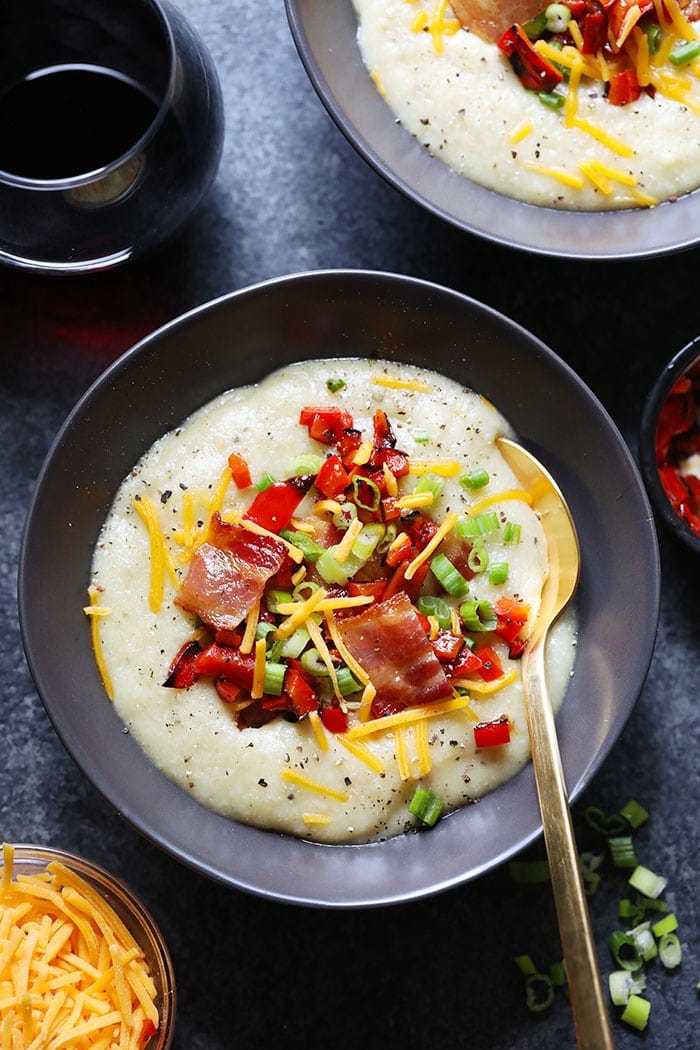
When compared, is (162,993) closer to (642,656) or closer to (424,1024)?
(424,1024)

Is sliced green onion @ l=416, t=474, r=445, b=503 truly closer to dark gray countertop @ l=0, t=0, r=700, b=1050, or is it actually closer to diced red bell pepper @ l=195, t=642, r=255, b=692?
diced red bell pepper @ l=195, t=642, r=255, b=692

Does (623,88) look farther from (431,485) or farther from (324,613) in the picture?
(324,613)

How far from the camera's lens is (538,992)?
111 inches

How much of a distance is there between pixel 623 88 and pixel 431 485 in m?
1.06

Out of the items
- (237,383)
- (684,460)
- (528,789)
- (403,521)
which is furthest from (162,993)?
(684,460)

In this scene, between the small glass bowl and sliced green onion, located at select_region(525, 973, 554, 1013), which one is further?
sliced green onion, located at select_region(525, 973, 554, 1013)

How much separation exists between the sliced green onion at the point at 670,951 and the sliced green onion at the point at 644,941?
0.07 feet

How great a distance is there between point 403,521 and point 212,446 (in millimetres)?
476

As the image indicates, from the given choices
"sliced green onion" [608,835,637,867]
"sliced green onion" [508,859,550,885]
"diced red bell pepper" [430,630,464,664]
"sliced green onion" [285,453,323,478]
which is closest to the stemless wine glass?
"sliced green onion" [285,453,323,478]

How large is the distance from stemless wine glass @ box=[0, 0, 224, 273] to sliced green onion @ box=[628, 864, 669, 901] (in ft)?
6.42

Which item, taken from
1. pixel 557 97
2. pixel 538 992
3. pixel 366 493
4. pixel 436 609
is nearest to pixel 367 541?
pixel 366 493

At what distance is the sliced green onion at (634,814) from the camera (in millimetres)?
2854

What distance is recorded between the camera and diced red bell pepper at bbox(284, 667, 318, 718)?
2465 mm

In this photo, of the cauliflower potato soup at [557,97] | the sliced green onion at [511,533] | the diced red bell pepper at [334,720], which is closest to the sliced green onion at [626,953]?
the diced red bell pepper at [334,720]
